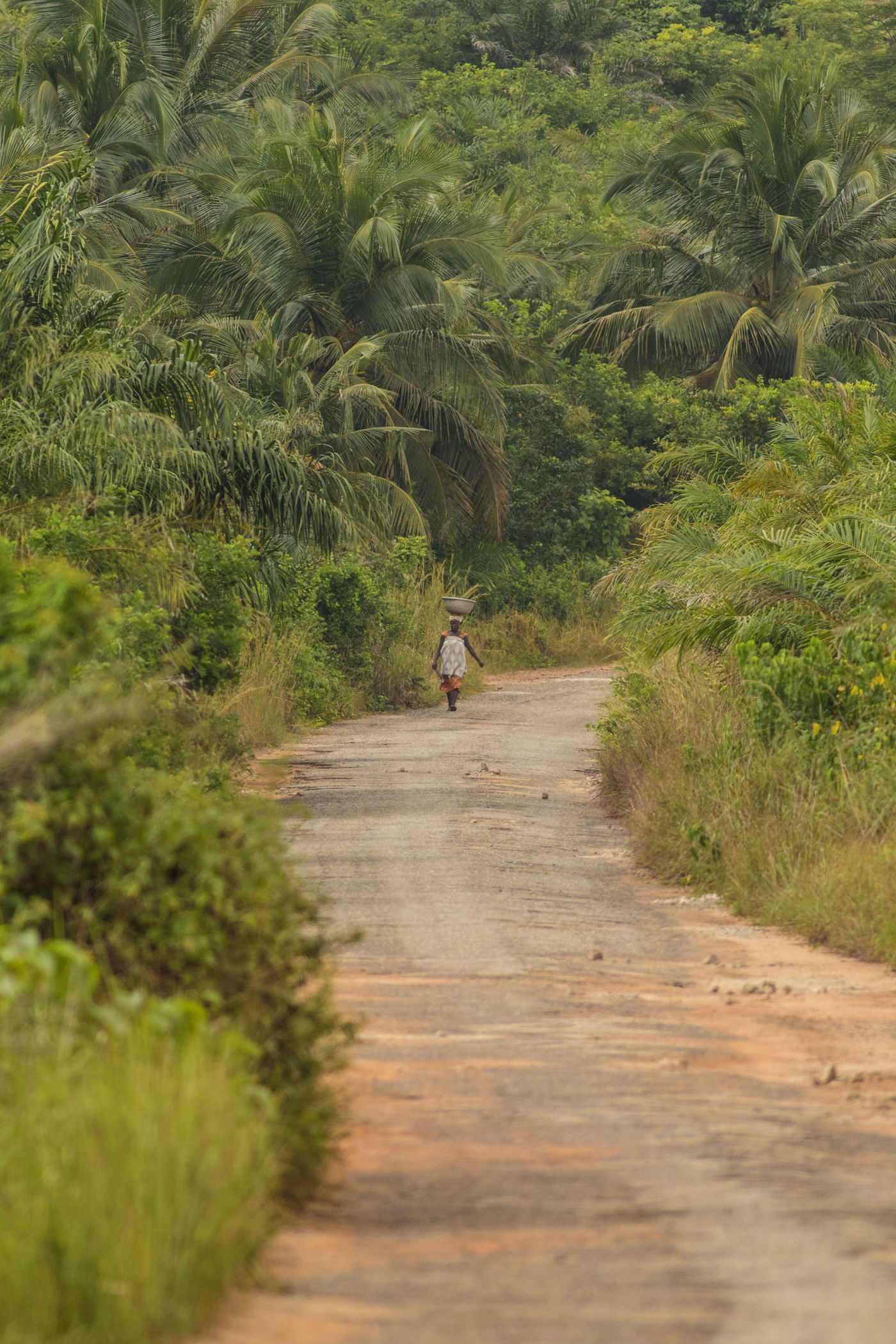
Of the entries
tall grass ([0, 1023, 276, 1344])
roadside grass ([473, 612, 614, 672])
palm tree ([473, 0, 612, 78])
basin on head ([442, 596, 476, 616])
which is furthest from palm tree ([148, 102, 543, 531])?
palm tree ([473, 0, 612, 78])

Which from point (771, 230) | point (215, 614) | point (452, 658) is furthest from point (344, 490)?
point (771, 230)

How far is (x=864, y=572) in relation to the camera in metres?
12.3

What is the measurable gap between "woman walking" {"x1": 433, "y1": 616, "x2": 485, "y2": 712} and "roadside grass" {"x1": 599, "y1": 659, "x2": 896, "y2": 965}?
32.7 ft

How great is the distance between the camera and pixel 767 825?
11.3 m

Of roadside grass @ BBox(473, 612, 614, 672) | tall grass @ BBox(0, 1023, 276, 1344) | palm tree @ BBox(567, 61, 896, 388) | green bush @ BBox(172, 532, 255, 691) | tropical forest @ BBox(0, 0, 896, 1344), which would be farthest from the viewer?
roadside grass @ BBox(473, 612, 614, 672)

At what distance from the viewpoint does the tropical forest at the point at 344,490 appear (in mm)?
4316

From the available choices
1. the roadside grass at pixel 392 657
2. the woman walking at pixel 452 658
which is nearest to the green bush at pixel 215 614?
the roadside grass at pixel 392 657

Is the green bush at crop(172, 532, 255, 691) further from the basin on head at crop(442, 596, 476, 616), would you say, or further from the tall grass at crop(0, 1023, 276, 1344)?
the tall grass at crop(0, 1023, 276, 1344)

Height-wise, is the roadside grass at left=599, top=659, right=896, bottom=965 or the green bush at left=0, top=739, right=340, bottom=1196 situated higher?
the green bush at left=0, top=739, right=340, bottom=1196

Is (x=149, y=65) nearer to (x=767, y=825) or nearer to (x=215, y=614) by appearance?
(x=215, y=614)

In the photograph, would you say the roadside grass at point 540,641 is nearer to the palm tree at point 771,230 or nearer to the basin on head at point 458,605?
the palm tree at point 771,230

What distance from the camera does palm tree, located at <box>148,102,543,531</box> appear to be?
2712 centimetres

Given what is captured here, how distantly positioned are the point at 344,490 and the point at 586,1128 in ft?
39.1

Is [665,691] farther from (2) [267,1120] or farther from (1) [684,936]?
(2) [267,1120]
